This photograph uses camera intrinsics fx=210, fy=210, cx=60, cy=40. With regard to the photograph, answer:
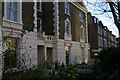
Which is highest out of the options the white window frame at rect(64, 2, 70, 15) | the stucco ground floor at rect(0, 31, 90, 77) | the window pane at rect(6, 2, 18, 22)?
the white window frame at rect(64, 2, 70, 15)

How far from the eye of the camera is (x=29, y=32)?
64.0ft

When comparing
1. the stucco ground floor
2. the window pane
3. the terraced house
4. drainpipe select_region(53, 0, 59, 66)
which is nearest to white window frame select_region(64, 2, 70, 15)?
the terraced house

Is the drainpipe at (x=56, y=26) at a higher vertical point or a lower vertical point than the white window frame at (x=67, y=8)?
lower

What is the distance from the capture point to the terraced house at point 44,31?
1438cm

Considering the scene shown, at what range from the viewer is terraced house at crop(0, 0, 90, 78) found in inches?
566

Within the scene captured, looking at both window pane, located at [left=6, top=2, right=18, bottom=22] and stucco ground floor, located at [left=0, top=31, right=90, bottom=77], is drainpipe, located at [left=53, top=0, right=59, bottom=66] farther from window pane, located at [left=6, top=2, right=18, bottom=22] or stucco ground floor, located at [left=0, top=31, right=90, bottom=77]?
window pane, located at [left=6, top=2, right=18, bottom=22]

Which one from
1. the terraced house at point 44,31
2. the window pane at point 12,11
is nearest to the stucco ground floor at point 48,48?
the terraced house at point 44,31

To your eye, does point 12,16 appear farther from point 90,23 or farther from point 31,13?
point 90,23

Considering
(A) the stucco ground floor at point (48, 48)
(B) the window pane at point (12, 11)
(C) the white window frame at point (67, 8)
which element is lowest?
(A) the stucco ground floor at point (48, 48)

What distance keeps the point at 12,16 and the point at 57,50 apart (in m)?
8.68

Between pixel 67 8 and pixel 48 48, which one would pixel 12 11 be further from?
pixel 67 8

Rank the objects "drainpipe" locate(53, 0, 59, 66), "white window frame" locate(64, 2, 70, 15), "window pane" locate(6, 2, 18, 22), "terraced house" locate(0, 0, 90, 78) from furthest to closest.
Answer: "white window frame" locate(64, 2, 70, 15), "drainpipe" locate(53, 0, 59, 66), "window pane" locate(6, 2, 18, 22), "terraced house" locate(0, 0, 90, 78)

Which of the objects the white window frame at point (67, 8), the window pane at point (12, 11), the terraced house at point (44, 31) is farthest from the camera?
the white window frame at point (67, 8)

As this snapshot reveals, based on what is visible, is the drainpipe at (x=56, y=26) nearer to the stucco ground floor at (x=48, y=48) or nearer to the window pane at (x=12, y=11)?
the stucco ground floor at (x=48, y=48)
